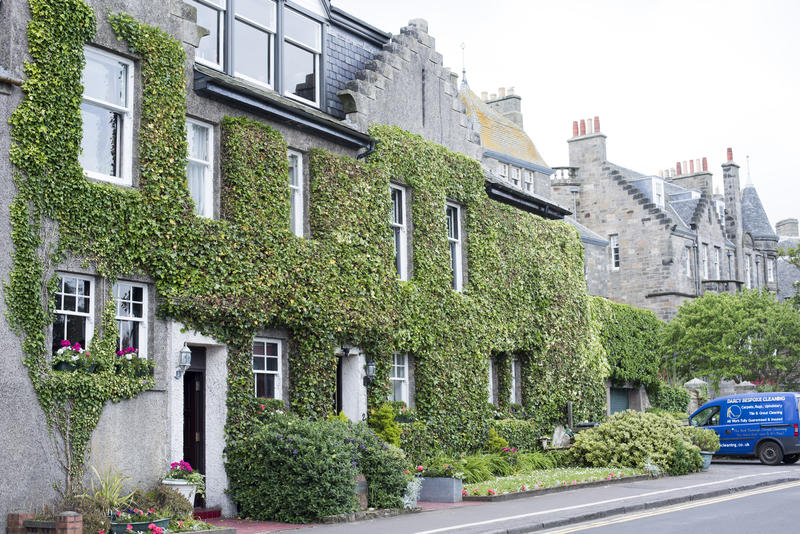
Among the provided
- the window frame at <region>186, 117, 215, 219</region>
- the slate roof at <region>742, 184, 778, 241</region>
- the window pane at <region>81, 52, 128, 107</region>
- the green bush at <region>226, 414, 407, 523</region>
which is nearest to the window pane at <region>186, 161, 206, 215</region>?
the window frame at <region>186, 117, 215, 219</region>

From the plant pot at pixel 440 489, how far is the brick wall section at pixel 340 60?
26.8ft

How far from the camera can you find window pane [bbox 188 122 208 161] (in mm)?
16312

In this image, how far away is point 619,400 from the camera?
32.8 metres

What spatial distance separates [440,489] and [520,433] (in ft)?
21.5

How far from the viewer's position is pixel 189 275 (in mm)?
15172

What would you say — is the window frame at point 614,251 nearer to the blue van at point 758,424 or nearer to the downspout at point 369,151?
the blue van at point 758,424

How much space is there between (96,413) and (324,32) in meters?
10.2

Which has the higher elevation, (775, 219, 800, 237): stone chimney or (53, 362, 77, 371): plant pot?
(775, 219, 800, 237): stone chimney

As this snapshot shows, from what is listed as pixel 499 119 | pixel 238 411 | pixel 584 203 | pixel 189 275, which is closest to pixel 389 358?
pixel 238 411

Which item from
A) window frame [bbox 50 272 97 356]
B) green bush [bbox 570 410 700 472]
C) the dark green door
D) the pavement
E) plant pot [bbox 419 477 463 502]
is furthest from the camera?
the dark green door

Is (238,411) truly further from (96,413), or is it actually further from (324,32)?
(324,32)

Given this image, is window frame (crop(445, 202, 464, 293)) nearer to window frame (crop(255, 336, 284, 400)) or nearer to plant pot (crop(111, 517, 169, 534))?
window frame (crop(255, 336, 284, 400))

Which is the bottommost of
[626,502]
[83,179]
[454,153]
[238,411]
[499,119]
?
[626,502]

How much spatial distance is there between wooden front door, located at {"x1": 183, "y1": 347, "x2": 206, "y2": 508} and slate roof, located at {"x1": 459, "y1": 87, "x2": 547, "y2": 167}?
80.3ft
